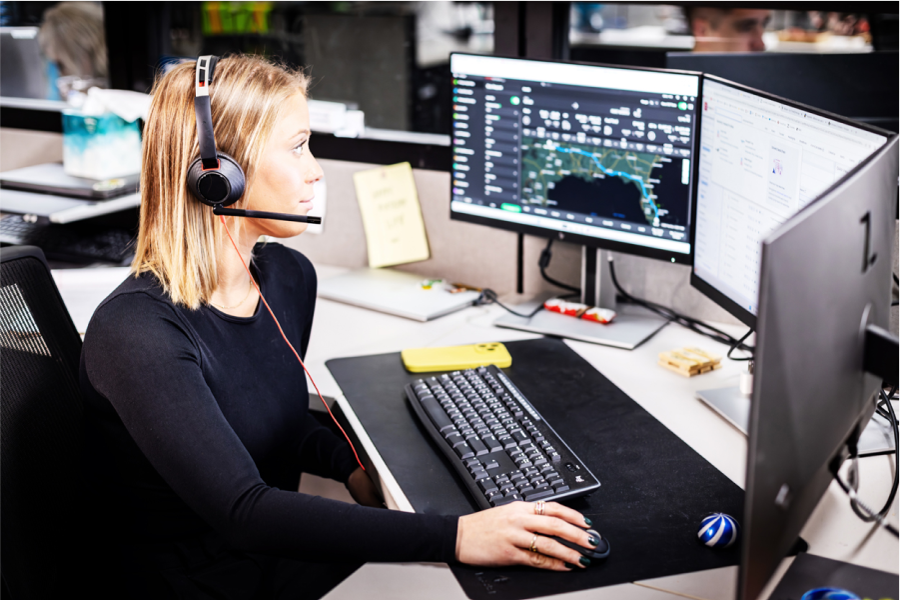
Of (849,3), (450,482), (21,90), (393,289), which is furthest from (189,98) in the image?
(21,90)

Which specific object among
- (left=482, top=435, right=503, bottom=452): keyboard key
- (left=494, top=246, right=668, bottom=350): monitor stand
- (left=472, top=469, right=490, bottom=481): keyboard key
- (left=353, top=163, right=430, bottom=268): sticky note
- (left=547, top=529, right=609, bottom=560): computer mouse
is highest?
(left=353, top=163, right=430, bottom=268): sticky note

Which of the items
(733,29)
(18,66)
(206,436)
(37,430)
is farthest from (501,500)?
(18,66)

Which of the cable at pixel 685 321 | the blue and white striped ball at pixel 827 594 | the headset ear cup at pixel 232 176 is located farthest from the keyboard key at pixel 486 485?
the cable at pixel 685 321

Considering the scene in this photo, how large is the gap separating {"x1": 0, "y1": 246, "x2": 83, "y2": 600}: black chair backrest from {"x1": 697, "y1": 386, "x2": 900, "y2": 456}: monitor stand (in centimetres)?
85

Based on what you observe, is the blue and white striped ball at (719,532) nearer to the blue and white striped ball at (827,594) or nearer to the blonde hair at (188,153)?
the blue and white striped ball at (827,594)

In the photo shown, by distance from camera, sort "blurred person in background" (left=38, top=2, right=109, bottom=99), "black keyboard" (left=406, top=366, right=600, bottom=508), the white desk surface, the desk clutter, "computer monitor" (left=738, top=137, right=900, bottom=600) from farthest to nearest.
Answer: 1. "blurred person in background" (left=38, top=2, right=109, bottom=99)
2. the desk clutter
3. "black keyboard" (left=406, top=366, right=600, bottom=508)
4. the white desk surface
5. "computer monitor" (left=738, top=137, right=900, bottom=600)

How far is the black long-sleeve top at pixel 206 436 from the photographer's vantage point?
866 millimetres

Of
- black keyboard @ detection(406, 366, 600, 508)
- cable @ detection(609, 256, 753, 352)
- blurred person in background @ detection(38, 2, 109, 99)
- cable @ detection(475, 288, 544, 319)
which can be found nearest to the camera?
black keyboard @ detection(406, 366, 600, 508)

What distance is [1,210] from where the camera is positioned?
178 centimetres

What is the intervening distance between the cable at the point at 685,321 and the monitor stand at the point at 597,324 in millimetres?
13

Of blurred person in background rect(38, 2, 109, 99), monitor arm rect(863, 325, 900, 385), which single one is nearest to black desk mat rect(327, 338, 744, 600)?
monitor arm rect(863, 325, 900, 385)

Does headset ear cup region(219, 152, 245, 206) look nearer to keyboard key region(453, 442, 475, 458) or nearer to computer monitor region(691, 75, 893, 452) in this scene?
keyboard key region(453, 442, 475, 458)

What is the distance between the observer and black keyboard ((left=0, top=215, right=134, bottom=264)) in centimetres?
181

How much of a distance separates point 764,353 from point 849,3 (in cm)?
86
